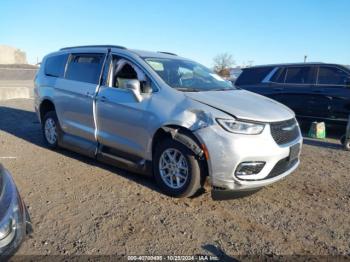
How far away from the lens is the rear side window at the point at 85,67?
5.44 meters

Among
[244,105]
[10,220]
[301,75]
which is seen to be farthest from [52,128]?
[301,75]

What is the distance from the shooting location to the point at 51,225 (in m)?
3.57

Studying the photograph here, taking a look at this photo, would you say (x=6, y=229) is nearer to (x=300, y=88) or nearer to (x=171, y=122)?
(x=171, y=122)

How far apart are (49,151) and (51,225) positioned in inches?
123

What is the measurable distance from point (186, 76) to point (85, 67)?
178 centimetres

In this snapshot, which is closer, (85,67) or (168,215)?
(168,215)

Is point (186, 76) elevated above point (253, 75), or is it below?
above

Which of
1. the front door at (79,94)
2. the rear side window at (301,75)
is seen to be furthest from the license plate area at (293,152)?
the rear side window at (301,75)

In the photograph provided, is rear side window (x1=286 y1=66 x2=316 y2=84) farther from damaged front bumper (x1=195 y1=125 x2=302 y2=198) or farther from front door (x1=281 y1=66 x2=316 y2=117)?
damaged front bumper (x1=195 y1=125 x2=302 y2=198)

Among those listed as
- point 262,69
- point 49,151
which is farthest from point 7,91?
point 262,69

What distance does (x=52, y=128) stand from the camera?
6426 mm

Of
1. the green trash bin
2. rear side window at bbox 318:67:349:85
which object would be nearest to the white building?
rear side window at bbox 318:67:349:85

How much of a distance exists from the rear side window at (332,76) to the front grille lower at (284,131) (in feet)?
15.1

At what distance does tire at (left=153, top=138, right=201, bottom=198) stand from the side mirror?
0.71 meters
